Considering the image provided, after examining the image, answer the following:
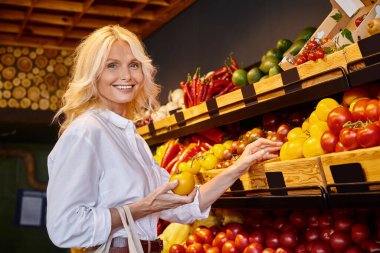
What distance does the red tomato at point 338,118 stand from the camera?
7.59ft

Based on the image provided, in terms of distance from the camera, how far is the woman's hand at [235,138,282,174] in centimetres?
260

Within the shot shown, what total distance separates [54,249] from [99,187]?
26.7ft

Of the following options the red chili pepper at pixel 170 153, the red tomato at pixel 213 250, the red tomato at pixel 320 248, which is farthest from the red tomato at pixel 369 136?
the red chili pepper at pixel 170 153

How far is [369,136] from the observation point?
2.05 m

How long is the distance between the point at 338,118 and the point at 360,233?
57 cm

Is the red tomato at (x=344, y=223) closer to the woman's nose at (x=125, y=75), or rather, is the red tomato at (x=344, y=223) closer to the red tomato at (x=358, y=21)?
the red tomato at (x=358, y=21)

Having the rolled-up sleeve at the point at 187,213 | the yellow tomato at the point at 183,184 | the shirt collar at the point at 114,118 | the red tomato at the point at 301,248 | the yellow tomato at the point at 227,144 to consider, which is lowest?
the red tomato at the point at 301,248

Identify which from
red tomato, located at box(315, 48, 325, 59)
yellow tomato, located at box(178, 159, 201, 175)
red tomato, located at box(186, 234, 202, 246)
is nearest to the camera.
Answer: red tomato, located at box(315, 48, 325, 59)

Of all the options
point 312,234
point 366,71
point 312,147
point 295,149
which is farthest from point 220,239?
point 366,71

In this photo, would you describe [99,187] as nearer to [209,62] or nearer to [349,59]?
[349,59]

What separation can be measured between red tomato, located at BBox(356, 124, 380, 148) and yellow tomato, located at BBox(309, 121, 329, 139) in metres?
0.41

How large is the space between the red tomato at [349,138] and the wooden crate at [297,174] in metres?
0.13

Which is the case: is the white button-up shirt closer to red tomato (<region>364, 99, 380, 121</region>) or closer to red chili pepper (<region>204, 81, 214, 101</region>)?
red tomato (<region>364, 99, 380, 121</region>)

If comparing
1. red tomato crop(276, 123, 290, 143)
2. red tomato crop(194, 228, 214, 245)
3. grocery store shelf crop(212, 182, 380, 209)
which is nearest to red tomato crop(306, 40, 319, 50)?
red tomato crop(276, 123, 290, 143)
